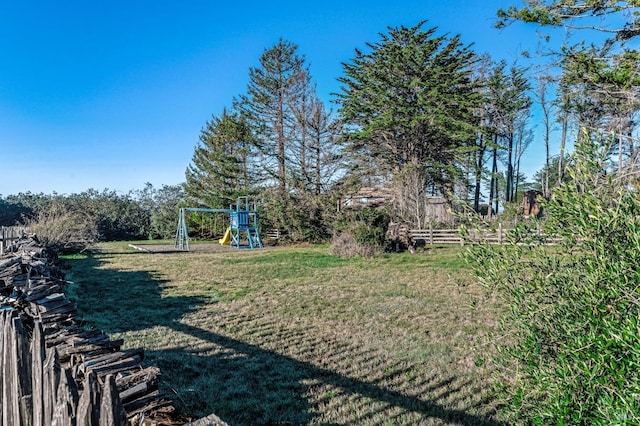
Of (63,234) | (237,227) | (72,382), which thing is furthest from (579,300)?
(237,227)

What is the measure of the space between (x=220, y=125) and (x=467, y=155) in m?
17.3

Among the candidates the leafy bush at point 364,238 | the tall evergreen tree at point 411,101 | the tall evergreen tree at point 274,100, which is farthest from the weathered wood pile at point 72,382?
the tall evergreen tree at point 411,101

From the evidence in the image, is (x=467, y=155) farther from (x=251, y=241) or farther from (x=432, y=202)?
(x=251, y=241)

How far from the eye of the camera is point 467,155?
25.7 metres

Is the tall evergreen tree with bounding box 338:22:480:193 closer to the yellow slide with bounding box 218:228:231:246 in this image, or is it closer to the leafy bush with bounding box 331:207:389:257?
the leafy bush with bounding box 331:207:389:257

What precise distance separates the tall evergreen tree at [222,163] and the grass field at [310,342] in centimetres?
1694

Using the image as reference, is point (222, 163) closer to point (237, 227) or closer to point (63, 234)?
point (237, 227)

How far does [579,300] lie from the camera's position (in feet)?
6.40

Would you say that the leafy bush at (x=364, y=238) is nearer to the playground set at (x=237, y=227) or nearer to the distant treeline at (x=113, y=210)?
the playground set at (x=237, y=227)

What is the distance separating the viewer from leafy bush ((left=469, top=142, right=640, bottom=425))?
163 cm

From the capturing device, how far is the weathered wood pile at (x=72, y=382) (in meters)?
1.10

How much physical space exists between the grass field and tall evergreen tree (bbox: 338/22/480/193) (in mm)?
16972

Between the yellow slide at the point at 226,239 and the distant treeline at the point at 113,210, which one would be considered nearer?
the yellow slide at the point at 226,239

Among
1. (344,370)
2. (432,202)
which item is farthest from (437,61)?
(344,370)
